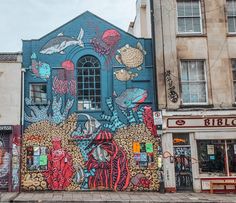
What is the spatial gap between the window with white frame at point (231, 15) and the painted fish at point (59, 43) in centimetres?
780

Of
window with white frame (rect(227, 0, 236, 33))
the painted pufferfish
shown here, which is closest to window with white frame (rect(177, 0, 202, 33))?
window with white frame (rect(227, 0, 236, 33))

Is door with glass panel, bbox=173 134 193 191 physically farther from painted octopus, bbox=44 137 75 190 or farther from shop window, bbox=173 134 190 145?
painted octopus, bbox=44 137 75 190

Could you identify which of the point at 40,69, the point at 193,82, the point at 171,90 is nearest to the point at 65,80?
the point at 40,69

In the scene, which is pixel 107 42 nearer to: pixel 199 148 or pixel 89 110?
pixel 89 110

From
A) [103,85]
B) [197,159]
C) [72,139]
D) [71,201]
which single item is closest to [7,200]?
[71,201]

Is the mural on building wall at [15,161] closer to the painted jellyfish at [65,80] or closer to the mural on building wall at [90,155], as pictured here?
the mural on building wall at [90,155]

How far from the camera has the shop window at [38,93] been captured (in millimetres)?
19772

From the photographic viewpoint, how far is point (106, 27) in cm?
2056

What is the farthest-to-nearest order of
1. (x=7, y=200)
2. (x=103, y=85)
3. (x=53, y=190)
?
(x=103, y=85) → (x=53, y=190) → (x=7, y=200)

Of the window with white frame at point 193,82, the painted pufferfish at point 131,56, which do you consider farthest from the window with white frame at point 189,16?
the painted pufferfish at point 131,56

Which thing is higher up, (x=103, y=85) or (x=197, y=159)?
(x=103, y=85)

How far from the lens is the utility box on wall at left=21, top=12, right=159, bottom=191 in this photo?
19.2m

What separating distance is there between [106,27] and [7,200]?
972 centimetres

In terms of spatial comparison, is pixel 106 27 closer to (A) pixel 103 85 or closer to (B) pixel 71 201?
(A) pixel 103 85
